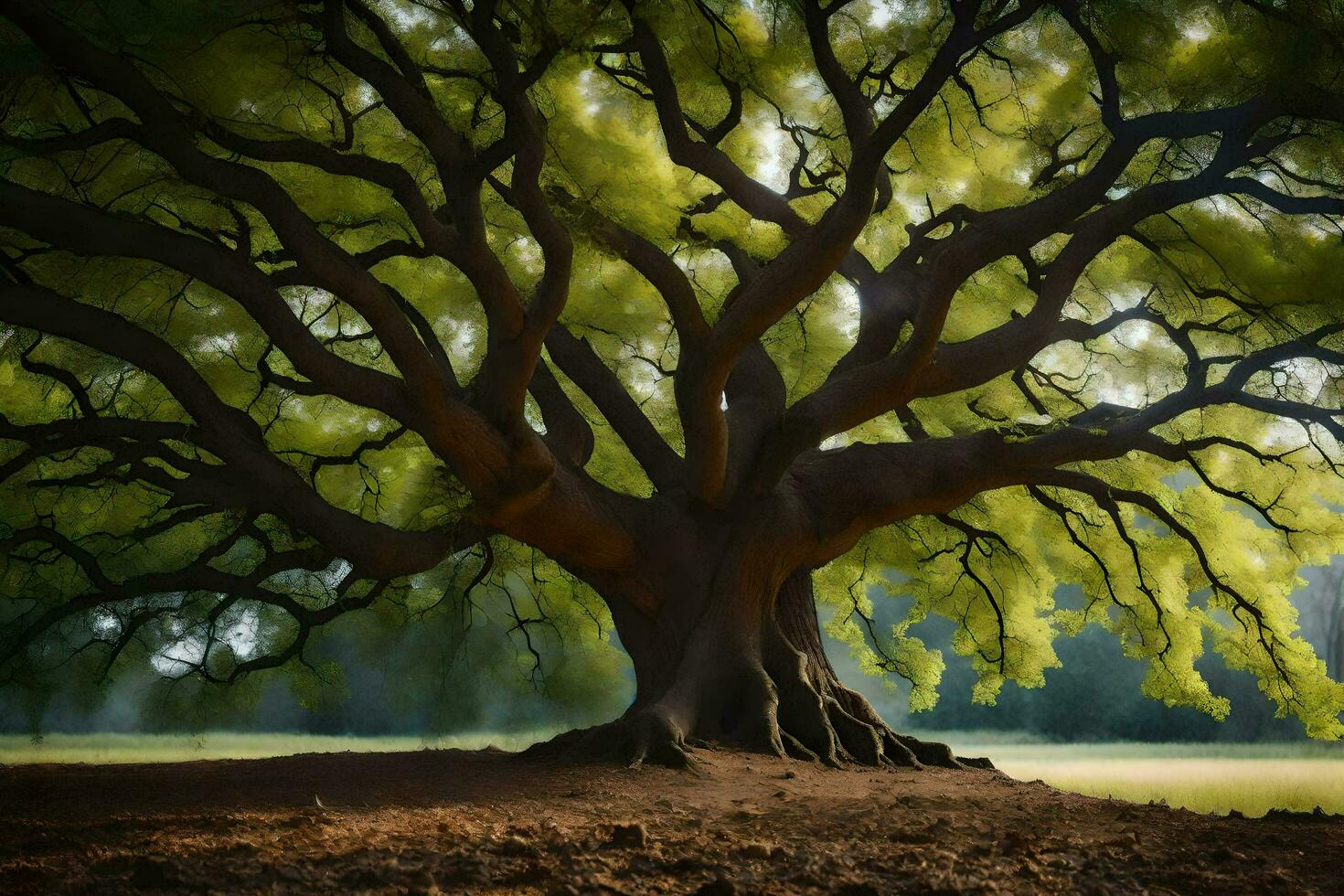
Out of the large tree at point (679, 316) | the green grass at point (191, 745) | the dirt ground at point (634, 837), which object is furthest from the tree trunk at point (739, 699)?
the green grass at point (191, 745)

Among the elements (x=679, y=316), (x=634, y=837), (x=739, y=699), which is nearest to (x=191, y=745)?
(x=739, y=699)

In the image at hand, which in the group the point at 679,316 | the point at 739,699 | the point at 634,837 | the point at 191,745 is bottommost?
the point at 634,837

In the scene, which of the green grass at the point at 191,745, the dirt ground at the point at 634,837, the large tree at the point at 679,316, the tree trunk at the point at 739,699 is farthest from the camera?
the green grass at the point at 191,745

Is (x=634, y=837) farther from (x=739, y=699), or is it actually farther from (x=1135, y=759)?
(x=1135, y=759)

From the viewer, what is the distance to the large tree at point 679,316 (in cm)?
488

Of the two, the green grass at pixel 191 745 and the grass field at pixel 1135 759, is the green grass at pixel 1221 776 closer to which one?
the grass field at pixel 1135 759

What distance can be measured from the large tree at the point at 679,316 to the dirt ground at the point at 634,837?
3.41 feet

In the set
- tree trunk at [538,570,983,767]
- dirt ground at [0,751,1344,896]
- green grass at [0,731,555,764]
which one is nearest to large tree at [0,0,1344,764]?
tree trunk at [538,570,983,767]

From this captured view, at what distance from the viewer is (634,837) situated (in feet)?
10.3

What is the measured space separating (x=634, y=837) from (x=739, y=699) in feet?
10.8

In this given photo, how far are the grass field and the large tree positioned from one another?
2.62 feet

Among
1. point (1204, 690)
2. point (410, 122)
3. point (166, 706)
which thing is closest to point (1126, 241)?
point (1204, 690)

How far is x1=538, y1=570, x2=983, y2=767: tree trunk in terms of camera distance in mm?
5941

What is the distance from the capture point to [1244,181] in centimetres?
586
